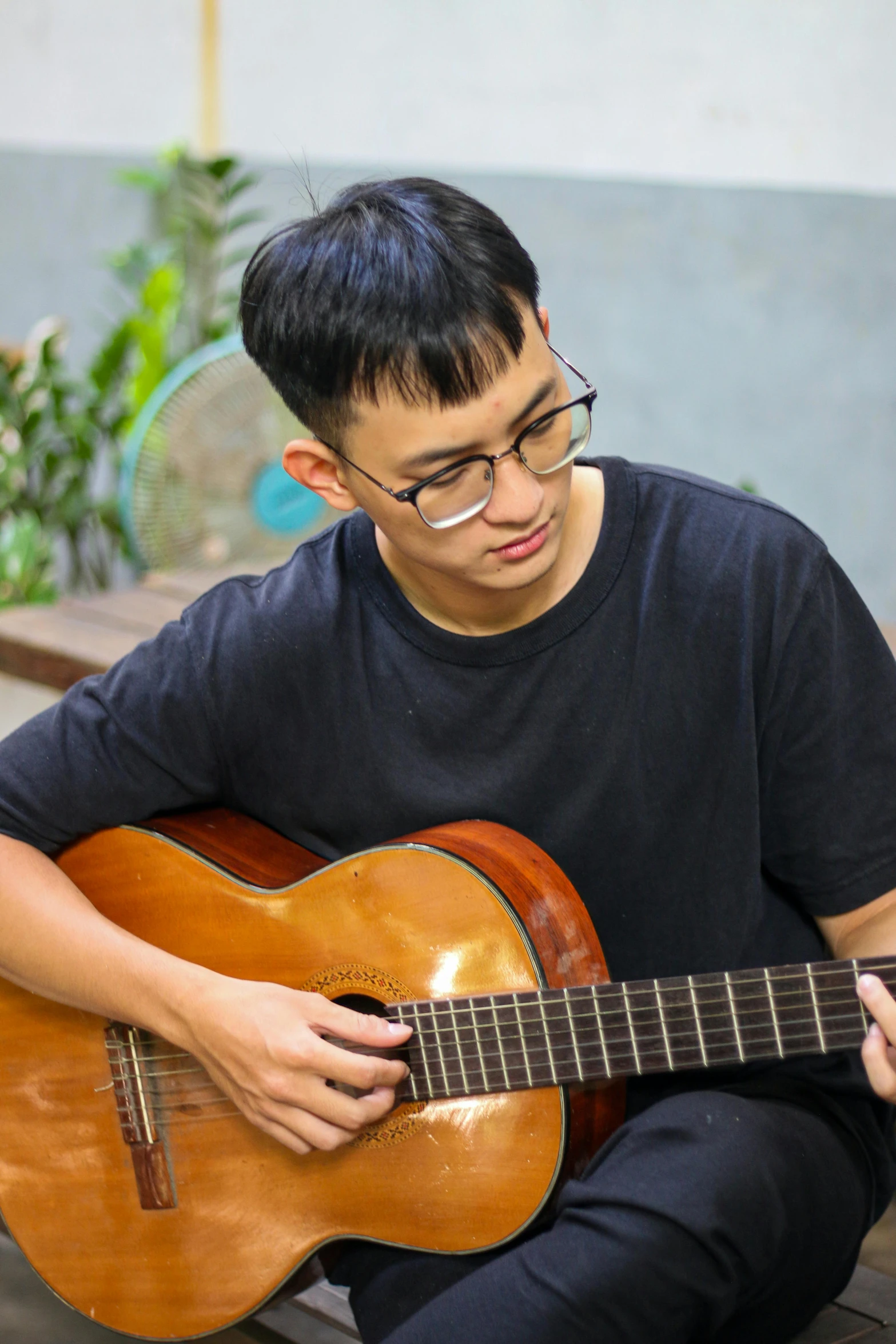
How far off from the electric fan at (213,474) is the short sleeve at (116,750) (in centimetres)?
213

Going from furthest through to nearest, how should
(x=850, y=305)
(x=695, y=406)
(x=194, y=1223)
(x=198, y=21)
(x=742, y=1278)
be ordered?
(x=198, y=21)
(x=695, y=406)
(x=850, y=305)
(x=194, y=1223)
(x=742, y=1278)

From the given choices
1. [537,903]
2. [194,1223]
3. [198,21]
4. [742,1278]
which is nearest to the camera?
[742,1278]

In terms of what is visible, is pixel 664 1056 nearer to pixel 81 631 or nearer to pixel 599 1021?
pixel 599 1021

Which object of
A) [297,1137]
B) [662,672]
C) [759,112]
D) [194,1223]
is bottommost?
[194,1223]

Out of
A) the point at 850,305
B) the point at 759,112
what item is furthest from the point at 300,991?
the point at 759,112

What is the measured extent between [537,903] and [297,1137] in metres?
0.35

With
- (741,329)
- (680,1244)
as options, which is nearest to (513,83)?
(741,329)

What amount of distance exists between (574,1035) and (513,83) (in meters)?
3.24

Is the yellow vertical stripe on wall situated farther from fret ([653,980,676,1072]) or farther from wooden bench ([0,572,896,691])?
fret ([653,980,676,1072])

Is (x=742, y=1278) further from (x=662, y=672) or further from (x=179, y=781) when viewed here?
(x=179, y=781)

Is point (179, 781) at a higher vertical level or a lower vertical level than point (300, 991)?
higher

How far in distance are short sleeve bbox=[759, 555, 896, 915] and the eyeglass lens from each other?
28 cm

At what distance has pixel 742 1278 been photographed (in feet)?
4.14

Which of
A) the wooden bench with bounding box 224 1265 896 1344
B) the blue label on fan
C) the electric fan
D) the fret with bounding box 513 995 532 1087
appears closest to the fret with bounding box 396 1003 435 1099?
the fret with bounding box 513 995 532 1087
